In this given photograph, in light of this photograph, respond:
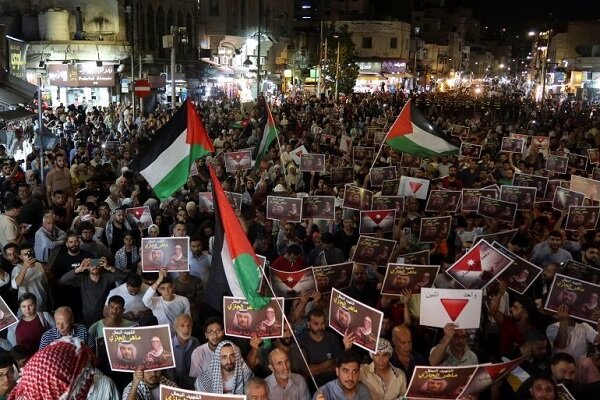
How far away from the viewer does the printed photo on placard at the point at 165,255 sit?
313 inches

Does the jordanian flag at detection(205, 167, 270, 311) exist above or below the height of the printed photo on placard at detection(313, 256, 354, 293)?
above

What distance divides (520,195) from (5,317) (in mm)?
8545

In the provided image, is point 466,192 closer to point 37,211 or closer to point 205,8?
point 37,211

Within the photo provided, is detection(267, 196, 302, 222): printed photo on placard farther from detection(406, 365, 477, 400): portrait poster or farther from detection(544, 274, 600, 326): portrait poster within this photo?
detection(406, 365, 477, 400): portrait poster

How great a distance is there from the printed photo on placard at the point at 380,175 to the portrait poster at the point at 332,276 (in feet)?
20.5

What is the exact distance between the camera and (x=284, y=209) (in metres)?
10.6

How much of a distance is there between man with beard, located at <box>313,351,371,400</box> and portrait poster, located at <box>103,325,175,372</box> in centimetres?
131

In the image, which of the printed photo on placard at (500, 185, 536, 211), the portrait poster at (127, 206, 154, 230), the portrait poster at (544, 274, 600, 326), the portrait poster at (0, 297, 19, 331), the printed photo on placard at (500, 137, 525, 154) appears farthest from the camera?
the printed photo on placard at (500, 137, 525, 154)

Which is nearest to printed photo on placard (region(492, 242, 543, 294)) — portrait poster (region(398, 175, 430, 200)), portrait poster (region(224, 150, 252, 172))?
portrait poster (region(398, 175, 430, 200))

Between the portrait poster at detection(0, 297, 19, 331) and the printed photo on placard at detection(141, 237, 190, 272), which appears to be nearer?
the portrait poster at detection(0, 297, 19, 331)

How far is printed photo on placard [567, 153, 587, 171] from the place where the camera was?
15596 millimetres

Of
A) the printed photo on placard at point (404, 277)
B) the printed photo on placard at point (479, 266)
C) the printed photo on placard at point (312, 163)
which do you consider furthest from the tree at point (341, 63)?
the printed photo on placard at point (404, 277)

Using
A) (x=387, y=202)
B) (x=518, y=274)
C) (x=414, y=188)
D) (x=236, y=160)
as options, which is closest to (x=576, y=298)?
(x=518, y=274)

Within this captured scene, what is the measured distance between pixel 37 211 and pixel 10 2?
24.5m
